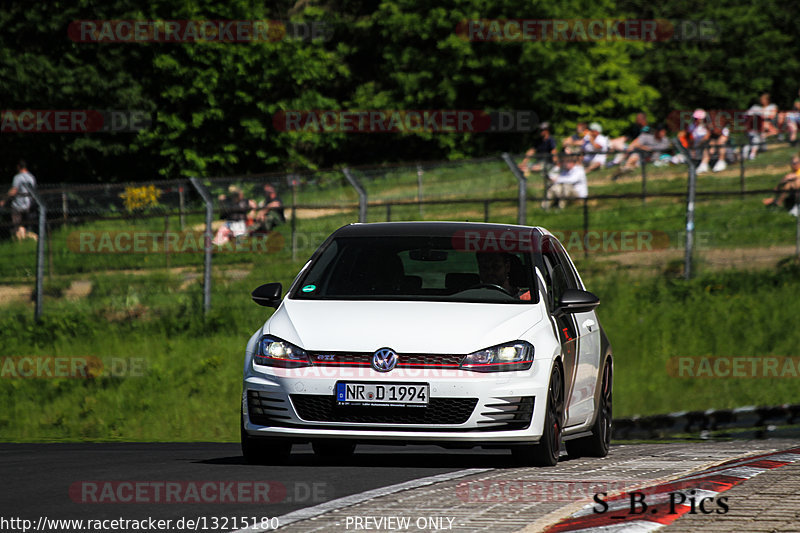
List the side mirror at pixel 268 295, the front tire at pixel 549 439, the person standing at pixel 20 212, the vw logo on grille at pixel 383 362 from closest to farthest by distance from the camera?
the vw logo on grille at pixel 383 362 < the front tire at pixel 549 439 < the side mirror at pixel 268 295 < the person standing at pixel 20 212

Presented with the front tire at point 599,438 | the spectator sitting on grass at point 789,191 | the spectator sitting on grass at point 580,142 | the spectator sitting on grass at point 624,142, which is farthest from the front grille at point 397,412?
the spectator sitting on grass at point 580,142

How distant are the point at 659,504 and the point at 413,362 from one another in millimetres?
2419

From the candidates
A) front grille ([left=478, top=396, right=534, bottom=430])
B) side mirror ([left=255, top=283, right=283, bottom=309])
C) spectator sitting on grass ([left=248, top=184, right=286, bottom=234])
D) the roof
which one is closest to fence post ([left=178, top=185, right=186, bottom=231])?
spectator sitting on grass ([left=248, top=184, right=286, bottom=234])

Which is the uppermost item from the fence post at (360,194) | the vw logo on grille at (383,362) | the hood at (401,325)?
the fence post at (360,194)

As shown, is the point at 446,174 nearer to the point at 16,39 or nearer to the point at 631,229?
the point at 631,229

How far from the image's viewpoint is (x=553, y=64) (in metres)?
59.0

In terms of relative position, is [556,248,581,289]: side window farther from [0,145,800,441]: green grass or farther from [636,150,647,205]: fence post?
[636,150,647,205]: fence post

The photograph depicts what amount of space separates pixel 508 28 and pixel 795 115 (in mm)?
26753

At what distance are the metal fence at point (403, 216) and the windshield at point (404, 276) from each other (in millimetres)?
12480

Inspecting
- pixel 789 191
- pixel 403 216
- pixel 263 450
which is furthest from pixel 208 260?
pixel 263 450

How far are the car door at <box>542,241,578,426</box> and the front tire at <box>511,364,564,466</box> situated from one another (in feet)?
0.81

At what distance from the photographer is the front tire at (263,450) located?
33.0 feet

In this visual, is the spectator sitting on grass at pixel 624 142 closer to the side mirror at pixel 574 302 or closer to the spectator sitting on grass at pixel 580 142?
the spectator sitting on grass at pixel 580 142

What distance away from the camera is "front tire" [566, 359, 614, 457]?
11.6 meters
